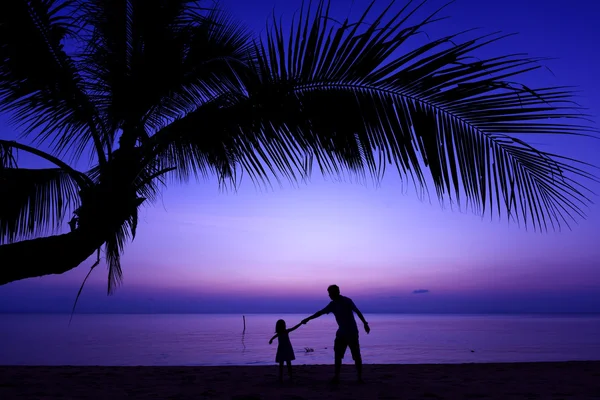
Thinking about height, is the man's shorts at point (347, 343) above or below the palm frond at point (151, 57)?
below

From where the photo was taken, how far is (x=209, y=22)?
4145 mm

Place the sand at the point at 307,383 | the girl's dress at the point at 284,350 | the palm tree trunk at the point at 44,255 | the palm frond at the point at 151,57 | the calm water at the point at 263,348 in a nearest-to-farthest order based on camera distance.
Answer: the palm tree trunk at the point at 44,255, the palm frond at the point at 151,57, the sand at the point at 307,383, the girl's dress at the point at 284,350, the calm water at the point at 263,348

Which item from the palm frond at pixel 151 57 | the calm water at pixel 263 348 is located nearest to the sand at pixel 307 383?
the palm frond at pixel 151 57

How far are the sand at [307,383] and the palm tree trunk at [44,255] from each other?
504 cm

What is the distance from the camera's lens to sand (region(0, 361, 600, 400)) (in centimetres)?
774

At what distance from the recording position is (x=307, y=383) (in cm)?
917

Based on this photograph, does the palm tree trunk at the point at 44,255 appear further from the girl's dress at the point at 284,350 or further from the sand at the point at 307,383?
the girl's dress at the point at 284,350

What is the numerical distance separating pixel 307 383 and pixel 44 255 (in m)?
7.33

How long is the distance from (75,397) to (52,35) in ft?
20.6

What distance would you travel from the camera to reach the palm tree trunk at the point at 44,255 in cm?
264

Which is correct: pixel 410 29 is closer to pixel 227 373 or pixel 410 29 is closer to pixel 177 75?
pixel 177 75

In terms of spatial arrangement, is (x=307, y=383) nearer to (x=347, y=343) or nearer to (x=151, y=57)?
(x=347, y=343)

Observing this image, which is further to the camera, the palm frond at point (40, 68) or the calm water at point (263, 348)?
the calm water at point (263, 348)

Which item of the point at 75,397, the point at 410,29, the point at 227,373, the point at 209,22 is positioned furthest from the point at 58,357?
the point at 410,29
